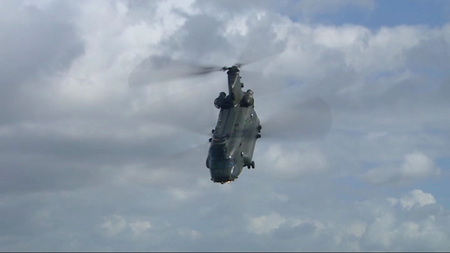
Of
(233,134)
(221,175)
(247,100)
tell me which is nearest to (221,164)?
(221,175)

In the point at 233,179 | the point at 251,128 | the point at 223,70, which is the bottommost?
the point at 233,179

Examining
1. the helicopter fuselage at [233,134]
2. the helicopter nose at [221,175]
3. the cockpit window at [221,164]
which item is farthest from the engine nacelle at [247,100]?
the helicopter nose at [221,175]

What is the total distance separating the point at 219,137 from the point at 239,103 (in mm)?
7244

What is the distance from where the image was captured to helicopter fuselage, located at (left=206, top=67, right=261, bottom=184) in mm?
65625

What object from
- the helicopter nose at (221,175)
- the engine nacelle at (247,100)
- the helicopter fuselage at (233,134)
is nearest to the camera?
the helicopter nose at (221,175)

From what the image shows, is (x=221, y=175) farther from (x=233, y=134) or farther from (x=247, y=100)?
(x=247, y=100)

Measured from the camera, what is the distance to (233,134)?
68938 mm

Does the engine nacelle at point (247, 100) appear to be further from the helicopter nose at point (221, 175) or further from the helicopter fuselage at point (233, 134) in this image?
the helicopter nose at point (221, 175)

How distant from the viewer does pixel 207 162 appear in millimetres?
67500

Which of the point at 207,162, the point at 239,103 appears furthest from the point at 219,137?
the point at 239,103

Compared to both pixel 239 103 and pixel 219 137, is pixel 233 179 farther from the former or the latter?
pixel 239 103

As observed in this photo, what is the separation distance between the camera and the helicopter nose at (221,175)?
215 feet

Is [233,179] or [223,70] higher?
[223,70]

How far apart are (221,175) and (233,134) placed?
4.94 m
